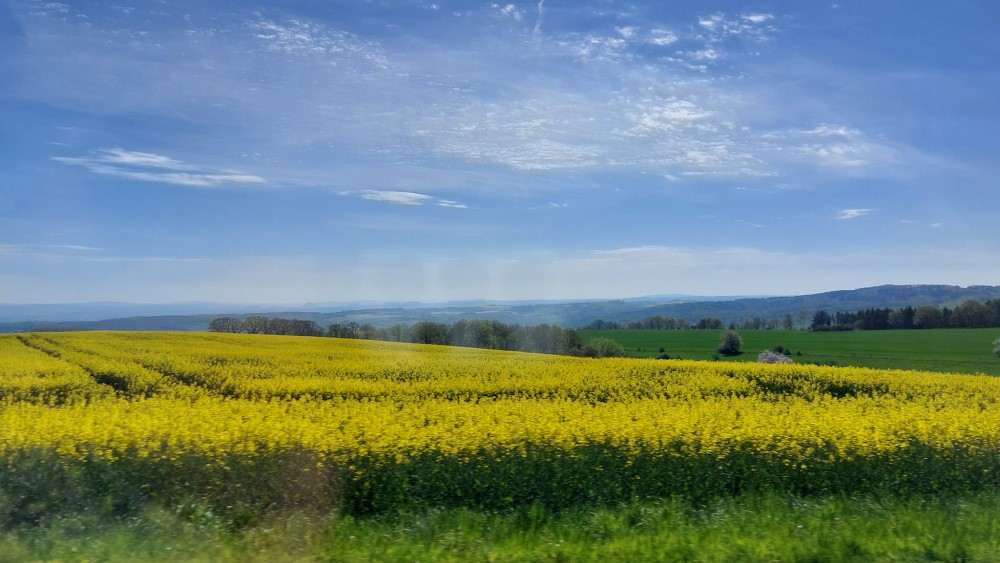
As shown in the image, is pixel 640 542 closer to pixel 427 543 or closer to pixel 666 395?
pixel 427 543

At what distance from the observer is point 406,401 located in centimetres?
1254

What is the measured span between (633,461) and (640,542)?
67.3 inches

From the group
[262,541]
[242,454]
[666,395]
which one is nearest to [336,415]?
[242,454]

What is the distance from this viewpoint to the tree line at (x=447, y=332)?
48.0 m

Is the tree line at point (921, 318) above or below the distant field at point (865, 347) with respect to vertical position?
above

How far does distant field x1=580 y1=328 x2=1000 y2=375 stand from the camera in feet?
170

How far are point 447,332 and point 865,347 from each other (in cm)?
4219

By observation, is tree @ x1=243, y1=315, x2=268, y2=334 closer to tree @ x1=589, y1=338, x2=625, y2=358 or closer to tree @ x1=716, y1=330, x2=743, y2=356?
tree @ x1=589, y1=338, x2=625, y2=358

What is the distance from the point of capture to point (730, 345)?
73.5 metres

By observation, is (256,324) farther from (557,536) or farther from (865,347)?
(865,347)

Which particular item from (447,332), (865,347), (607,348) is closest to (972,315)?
(865,347)

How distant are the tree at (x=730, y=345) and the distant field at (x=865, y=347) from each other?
123 cm

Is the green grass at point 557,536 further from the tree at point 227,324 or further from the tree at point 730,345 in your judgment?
the tree at point 730,345

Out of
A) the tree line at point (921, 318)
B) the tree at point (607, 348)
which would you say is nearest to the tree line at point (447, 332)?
the tree at point (607, 348)
